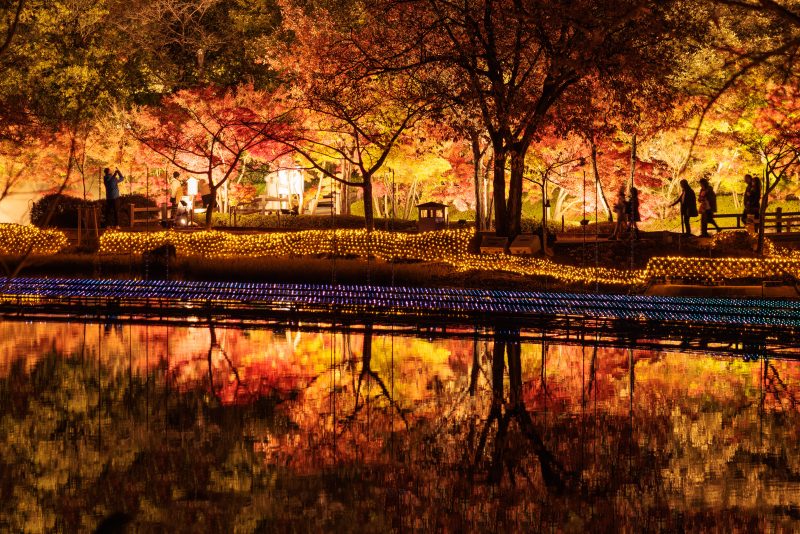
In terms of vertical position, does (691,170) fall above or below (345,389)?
above

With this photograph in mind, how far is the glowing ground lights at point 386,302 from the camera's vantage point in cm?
1659

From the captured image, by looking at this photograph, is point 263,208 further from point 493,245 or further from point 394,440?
point 394,440

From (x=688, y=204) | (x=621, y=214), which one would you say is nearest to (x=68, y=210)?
(x=621, y=214)

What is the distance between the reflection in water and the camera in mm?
6902

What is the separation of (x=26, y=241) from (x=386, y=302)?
1382 centimetres

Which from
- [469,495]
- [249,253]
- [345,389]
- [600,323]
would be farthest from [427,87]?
[469,495]

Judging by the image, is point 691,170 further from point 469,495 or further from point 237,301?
point 469,495

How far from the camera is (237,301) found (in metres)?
18.3

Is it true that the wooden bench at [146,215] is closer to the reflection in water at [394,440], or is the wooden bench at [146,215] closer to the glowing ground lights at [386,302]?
the glowing ground lights at [386,302]

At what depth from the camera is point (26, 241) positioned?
28.5m

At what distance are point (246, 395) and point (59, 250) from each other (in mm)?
18836

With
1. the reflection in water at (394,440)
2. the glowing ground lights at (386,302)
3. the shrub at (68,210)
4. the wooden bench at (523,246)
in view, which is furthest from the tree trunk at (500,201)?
the shrub at (68,210)

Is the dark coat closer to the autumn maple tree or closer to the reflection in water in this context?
the autumn maple tree

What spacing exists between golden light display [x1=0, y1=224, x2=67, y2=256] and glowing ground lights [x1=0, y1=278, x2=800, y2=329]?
6.97 metres
